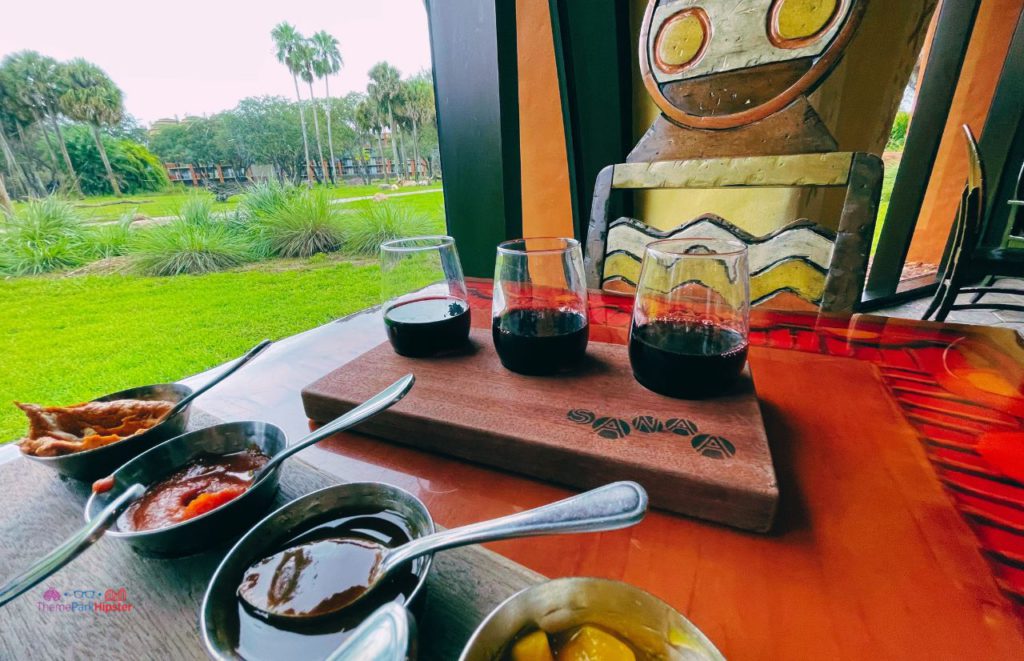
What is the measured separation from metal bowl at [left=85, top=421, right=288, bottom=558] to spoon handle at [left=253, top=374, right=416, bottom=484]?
15mm

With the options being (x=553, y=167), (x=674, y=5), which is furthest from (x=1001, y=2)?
(x=674, y=5)

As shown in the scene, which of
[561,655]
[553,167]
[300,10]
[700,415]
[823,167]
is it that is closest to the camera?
[561,655]

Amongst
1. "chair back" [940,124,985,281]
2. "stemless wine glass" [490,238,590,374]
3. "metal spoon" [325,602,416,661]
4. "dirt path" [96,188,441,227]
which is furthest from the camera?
"dirt path" [96,188,441,227]

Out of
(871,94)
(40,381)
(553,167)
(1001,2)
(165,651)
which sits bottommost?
(40,381)

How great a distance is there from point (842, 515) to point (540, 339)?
35cm

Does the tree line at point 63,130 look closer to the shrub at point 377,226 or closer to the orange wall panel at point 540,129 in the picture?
the shrub at point 377,226

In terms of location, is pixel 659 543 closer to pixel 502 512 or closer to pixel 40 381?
pixel 502 512

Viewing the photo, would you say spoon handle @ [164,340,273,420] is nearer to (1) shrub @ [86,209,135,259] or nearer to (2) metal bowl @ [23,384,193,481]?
(2) metal bowl @ [23,384,193,481]

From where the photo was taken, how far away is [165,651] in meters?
0.29

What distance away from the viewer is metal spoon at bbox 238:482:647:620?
0.28 metres

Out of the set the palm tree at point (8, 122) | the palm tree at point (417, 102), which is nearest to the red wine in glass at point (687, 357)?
the palm tree at point (8, 122)

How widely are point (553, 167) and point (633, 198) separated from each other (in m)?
0.45

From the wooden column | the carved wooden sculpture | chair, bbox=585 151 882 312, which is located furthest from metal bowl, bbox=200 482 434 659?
the wooden column

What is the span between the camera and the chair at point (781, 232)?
31.0 inches
